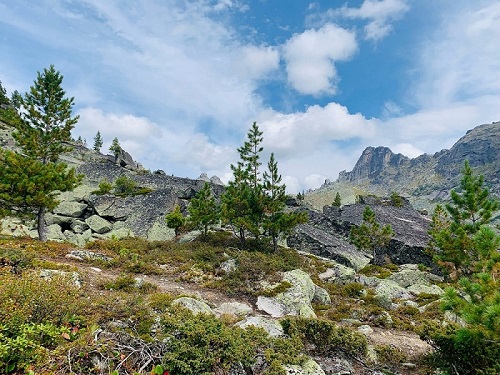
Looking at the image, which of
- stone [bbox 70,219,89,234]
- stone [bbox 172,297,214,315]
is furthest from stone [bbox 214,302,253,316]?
stone [bbox 70,219,89,234]

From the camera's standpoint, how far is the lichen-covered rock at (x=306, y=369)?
681cm

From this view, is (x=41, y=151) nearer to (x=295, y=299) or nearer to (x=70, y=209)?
(x=70, y=209)

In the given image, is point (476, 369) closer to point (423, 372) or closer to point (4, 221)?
point (423, 372)

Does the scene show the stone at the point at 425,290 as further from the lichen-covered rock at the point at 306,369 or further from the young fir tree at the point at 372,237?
the young fir tree at the point at 372,237

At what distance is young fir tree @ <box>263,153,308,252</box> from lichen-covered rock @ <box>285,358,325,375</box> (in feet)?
50.9

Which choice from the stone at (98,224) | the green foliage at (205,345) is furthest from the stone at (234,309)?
the stone at (98,224)

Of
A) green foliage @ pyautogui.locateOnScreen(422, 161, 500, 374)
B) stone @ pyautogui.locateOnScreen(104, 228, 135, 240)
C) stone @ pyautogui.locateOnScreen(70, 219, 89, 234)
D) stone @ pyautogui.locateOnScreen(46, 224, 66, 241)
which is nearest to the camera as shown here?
green foliage @ pyautogui.locateOnScreen(422, 161, 500, 374)

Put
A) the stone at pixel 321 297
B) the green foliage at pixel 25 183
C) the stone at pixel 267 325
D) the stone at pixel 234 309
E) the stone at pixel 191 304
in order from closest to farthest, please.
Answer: the stone at pixel 267 325
the stone at pixel 191 304
the stone at pixel 234 309
the stone at pixel 321 297
the green foliage at pixel 25 183

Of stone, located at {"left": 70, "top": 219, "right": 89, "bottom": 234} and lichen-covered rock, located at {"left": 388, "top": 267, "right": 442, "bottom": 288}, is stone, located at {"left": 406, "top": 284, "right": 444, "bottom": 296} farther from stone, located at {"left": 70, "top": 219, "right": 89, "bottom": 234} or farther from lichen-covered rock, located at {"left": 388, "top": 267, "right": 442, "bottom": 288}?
stone, located at {"left": 70, "top": 219, "right": 89, "bottom": 234}

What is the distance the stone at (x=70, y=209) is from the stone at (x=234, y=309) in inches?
1057

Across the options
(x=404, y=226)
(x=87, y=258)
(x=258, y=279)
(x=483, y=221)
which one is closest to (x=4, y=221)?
(x=87, y=258)

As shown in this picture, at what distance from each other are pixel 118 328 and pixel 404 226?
46.6m

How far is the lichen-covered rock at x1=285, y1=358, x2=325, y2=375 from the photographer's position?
22.4ft

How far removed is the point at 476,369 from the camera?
22.1ft
